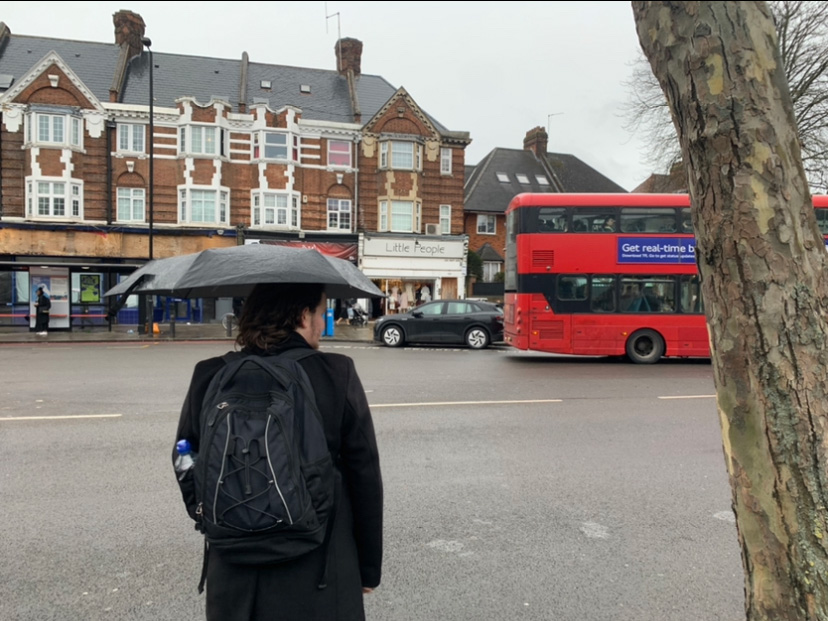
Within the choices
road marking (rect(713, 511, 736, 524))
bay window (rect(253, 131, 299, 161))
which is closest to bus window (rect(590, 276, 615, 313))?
road marking (rect(713, 511, 736, 524))

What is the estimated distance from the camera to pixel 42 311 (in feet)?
68.3

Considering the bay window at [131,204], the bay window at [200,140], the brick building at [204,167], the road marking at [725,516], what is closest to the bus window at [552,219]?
the road marking at [725,516]

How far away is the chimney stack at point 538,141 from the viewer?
4225 centimetres

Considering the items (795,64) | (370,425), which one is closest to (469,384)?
(370,425)

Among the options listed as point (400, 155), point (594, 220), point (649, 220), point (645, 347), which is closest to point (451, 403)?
point (594, 220)

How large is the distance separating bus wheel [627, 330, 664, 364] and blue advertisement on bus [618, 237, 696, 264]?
1737 mm

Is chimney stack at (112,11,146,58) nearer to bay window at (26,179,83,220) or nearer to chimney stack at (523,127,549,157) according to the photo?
bay window at (26,179,83,220)

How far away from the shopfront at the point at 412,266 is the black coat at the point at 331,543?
27.4m

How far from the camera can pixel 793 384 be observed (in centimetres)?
183

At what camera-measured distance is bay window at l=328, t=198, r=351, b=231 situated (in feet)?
98.4

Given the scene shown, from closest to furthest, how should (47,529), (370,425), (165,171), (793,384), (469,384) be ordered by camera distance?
(793,384), (370,425), (47,529), (469,384), (165,171)

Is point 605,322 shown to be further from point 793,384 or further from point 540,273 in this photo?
point 793,384

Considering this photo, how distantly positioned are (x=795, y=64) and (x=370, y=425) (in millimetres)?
24962

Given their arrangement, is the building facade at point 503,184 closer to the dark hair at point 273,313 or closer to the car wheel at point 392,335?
the car wheel at point 392,335
